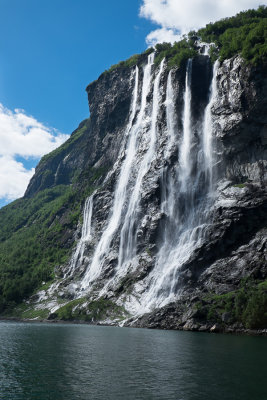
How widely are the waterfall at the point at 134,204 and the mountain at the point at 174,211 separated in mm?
404

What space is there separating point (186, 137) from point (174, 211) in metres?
22.5

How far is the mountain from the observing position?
59.5 metres

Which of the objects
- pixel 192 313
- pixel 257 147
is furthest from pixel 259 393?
pixel 257 147

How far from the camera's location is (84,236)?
107 meters

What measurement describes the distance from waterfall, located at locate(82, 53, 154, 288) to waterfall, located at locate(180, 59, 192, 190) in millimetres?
19672

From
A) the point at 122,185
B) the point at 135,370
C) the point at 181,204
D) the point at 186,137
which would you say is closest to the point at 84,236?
the point at 122,185

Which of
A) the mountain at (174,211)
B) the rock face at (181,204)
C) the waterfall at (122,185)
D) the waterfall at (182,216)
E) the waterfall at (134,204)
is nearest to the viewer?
the mountain at (174,211)

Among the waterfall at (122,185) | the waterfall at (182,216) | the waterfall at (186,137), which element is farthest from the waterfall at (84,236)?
the waterfall at (186,137)

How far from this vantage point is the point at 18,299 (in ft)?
324

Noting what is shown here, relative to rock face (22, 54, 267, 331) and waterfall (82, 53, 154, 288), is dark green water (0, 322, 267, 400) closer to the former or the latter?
rock face (22, 54, 267, 331)

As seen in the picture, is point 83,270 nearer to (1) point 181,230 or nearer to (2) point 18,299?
(2) point 18,299

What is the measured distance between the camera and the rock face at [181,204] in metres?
61.3

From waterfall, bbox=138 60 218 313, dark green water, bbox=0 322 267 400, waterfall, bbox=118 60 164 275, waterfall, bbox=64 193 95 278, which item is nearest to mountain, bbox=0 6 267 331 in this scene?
waterfall, bbox=138 60 218 313

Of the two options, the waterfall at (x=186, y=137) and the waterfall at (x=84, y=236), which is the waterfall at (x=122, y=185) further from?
the waterfall at (x=186, y=137)
